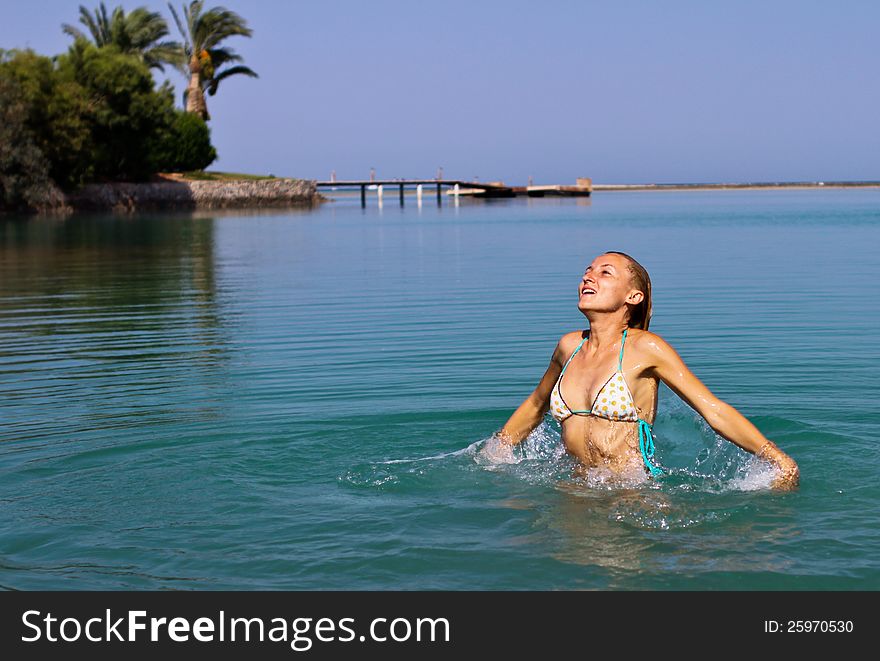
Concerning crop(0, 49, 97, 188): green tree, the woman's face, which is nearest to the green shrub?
crop(0, 49, 97, 188): green tree

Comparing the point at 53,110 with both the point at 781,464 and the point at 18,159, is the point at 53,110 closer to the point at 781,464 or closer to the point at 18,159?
the point at 18,159

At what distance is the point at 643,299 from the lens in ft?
20.5

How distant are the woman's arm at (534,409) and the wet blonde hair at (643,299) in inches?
18.6

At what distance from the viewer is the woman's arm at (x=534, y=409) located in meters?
6.62

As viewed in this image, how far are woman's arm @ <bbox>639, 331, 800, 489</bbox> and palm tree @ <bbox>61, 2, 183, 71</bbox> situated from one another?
259 ft

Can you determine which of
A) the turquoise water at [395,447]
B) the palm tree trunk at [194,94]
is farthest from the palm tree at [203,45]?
the turquoise water at [395,447]

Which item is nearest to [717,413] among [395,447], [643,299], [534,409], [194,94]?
[643,299]

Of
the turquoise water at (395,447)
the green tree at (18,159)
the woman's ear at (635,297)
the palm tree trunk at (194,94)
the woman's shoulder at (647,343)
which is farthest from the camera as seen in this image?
the palm tree trunk at (194,94)

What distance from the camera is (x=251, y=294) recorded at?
19.1m

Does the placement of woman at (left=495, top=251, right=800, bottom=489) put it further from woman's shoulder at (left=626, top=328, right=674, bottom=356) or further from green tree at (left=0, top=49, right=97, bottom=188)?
green tree at (left=0, top=49, right=97, bottom=188)

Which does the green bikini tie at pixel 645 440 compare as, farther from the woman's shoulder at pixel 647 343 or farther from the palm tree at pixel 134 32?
the palm tree at pixel 134 32

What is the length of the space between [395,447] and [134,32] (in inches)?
3097

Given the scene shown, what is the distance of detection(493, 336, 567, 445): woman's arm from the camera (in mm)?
6625

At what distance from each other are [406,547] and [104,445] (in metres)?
3.22
